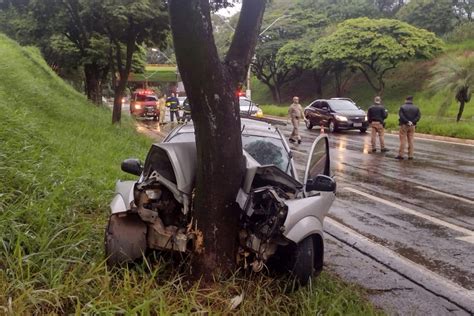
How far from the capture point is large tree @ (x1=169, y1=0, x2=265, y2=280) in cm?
401

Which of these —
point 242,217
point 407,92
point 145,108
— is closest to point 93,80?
point 145,108

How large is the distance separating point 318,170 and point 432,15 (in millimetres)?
41055

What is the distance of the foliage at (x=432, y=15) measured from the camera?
138 ft

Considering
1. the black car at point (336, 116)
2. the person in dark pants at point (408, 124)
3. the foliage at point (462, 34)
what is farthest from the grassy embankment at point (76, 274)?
the foliage at point (462, 34)

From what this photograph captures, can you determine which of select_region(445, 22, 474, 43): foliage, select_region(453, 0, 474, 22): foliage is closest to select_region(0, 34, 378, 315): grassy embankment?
select_region(445, 22, 474, 43): foliage

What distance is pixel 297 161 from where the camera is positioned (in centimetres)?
1395

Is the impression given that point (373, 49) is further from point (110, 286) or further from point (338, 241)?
point (110, 286)

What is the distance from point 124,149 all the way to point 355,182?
4.81 m

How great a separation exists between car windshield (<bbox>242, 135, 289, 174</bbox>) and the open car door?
36 cm

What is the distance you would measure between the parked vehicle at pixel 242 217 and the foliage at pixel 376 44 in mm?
32657

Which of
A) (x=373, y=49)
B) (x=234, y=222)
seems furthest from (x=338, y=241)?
(x=373, y=49)

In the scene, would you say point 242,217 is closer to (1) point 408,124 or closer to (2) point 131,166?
(2) point 131,166

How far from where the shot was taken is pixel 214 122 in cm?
416

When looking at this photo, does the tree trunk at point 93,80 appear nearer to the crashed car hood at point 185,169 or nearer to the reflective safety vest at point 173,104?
the reflective safety vest at point 173,104
